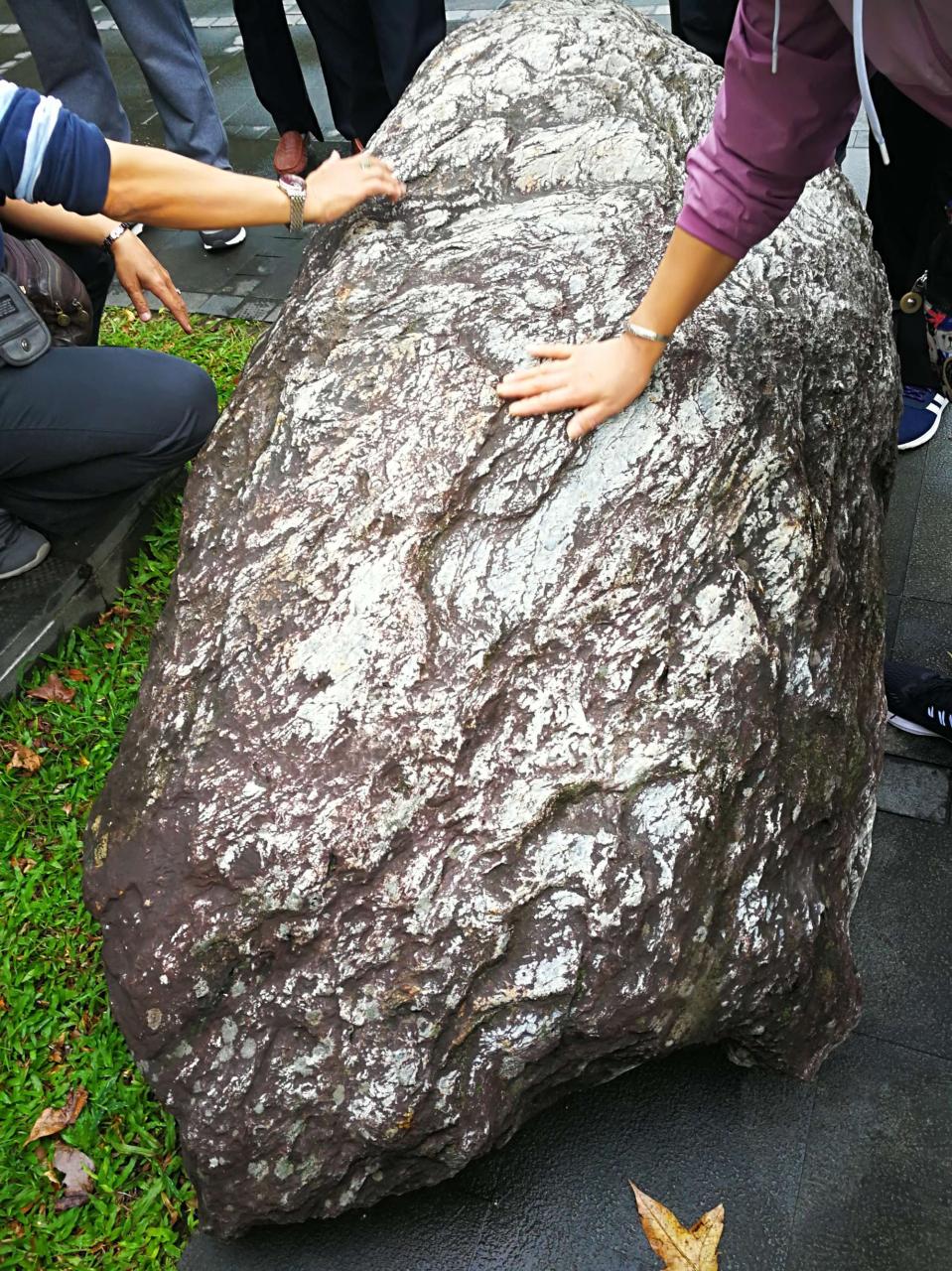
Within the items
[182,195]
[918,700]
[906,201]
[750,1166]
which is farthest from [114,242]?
[750,1166]

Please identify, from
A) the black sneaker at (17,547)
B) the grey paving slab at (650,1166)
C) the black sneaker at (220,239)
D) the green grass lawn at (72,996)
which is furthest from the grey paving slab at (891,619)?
the black sneaker at (220,239)

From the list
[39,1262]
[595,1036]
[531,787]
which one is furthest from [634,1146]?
[39,1262]

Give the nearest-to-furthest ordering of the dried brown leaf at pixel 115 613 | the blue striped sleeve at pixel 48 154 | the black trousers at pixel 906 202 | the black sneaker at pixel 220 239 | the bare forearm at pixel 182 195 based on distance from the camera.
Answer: the blue striped sleeve at pixel 48 154 → the bare forearm at pixel 182 195 → the black trousers at pixel 906 202 → the dried brown leaf at pixel 115 613 → the black sneaker at pixel 220 239

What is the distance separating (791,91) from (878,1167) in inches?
74.3

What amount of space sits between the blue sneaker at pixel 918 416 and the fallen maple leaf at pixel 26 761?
2.86 meters

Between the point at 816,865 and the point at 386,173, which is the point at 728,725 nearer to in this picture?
the point at 816,865

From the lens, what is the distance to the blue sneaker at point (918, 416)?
3465mm

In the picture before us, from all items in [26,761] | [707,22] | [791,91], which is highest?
[791,91]

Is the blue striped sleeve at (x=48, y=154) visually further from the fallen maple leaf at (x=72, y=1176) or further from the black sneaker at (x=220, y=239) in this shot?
the black sneaker at (x=220, y=239)

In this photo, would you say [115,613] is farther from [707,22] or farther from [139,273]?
[707,22]

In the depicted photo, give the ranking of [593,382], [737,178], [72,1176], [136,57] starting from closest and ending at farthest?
[737,178] < [593,382] < [72,1176] < [136,57]

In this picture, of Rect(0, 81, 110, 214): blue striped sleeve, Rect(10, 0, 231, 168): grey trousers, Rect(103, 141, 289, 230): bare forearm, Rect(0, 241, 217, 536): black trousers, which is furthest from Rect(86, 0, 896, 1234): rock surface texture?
Rect(10, 0, 231, 168): grey trousers

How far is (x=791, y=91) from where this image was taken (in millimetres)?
1457

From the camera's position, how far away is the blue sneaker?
3465 mm
